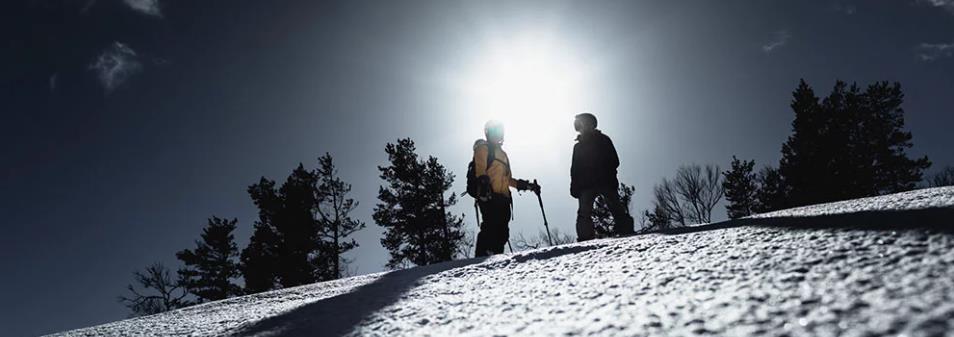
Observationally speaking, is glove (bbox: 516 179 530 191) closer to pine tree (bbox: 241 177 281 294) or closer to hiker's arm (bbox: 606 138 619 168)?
hiker's arm (bbox: 606 138 619 168)

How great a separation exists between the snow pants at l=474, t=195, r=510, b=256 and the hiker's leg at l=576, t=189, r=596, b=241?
0.74m

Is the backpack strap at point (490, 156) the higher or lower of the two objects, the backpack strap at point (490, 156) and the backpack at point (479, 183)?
the higher

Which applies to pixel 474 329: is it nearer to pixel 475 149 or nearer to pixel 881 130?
pixel 475 149

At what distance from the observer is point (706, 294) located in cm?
64

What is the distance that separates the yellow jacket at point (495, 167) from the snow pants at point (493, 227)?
11 cm

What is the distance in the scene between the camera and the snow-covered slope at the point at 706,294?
47 cm

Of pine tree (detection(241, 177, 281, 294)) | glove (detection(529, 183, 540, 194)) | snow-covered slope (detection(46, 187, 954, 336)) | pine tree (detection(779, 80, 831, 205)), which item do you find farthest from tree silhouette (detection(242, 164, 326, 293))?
pine tree (detection(779, 80, 831, 205))

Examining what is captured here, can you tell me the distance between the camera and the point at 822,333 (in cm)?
44

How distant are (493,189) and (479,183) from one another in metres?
0.18

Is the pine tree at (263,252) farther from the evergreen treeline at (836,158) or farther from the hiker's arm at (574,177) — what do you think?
the evergreen treeline at (836,158)

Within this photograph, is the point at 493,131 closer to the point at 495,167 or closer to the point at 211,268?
the point at 495,167

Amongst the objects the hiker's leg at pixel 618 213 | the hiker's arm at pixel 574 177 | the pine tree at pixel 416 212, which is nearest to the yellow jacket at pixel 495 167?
the hiker's arm at pixel 574 177

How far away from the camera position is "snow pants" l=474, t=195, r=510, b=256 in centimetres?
411

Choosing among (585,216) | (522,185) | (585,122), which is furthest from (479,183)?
(585,122)
